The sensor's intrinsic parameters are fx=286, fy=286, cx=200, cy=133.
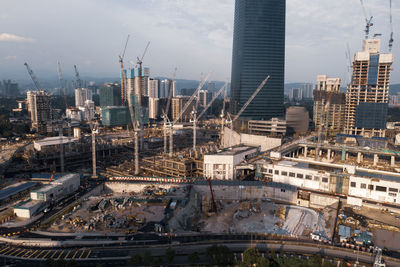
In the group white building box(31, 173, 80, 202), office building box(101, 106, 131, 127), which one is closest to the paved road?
white building box(31, 173, 80, 202)

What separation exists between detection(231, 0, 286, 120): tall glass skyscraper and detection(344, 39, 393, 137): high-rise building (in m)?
23.0

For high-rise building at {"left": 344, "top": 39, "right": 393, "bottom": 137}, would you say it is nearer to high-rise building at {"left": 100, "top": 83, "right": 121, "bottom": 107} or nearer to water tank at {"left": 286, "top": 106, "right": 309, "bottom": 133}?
water tank at {"left": 286, "top": 106, "right": 309, "bottom": 133}

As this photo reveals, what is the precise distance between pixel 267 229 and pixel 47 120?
78280 millimetres

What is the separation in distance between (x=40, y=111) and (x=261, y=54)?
65.9 meters

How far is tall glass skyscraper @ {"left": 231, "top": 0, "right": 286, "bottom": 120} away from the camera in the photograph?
269ft

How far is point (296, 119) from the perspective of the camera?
255 feet

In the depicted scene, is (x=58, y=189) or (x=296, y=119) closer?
(x=58, y=189)

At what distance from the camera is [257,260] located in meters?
17.2

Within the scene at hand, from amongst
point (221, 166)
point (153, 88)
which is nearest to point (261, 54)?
point (221, 166)

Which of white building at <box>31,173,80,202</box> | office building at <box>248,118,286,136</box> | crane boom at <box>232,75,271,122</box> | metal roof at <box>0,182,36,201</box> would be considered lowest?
metal roof at <box>0,182,36,201</box>

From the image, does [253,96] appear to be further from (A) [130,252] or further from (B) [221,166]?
(A) [130,252]

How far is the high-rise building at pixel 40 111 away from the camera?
7975 cm

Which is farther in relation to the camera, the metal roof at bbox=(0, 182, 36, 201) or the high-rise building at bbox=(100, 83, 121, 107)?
the high-rise building at bbox=(100, 83, 121, 107)

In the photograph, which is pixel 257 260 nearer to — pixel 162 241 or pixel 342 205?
pixel 162 241
